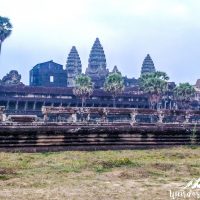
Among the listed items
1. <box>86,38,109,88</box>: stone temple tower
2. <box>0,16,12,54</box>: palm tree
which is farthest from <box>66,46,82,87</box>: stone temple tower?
<box>0,16,12,54</box>: palm tree

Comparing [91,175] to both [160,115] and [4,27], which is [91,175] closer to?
[160,115]

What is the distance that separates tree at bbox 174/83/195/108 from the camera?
242ft

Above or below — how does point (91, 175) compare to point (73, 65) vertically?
below

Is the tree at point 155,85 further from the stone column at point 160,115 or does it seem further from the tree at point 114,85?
the stone column at point 160,115

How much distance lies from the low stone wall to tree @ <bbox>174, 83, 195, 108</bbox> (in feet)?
211

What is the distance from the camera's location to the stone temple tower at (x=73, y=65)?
109 m

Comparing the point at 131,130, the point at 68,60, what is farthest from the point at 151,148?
the point at 68,60

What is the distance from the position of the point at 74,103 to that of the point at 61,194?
2483 inches

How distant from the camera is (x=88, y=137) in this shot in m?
10.2

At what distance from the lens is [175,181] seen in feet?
19.3

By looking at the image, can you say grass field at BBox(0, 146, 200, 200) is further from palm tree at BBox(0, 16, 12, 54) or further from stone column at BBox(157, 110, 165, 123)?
palm tree at BBox(0, 16, 12, 54)

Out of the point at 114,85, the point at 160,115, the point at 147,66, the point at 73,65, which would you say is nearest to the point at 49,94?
the point at 114,85

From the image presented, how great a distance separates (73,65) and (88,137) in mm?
100783

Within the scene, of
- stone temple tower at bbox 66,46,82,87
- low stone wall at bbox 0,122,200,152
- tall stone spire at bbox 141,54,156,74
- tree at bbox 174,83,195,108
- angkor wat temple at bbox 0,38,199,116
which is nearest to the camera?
low stone wall at bbox 0,122,200,152
